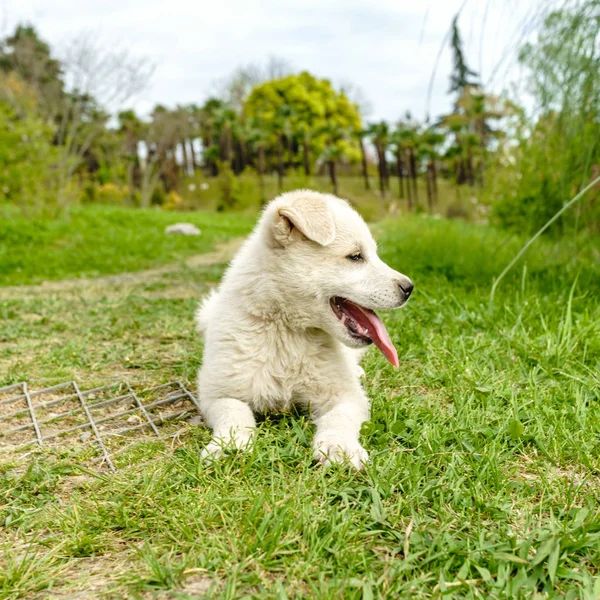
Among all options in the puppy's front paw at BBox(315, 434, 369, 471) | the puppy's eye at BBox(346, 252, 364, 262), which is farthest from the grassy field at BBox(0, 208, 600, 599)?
the puppy's eye at BBox(346, 252, 364, 262)

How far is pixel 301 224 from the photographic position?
2283 mm

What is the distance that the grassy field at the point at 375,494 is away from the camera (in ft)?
4.66

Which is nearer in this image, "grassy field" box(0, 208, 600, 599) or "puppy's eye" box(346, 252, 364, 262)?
"grassy field" box(0, 208, 600, 599)

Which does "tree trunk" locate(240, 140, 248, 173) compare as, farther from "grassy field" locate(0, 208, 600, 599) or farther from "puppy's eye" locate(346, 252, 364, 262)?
"puppy's eye" locate(346, 252, 364, 262)

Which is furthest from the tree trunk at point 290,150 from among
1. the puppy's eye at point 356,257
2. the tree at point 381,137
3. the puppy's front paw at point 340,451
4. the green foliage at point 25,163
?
the puppy's front paw at point 340,451

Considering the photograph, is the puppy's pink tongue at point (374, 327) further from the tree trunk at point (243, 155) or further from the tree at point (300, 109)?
the tree trunk at point (243, 155)

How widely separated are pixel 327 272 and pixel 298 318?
24cm

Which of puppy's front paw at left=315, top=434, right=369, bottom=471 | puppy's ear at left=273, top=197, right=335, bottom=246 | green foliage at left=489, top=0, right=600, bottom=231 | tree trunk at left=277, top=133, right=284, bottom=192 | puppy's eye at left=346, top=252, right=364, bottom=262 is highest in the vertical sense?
tree trunk at left=277, top=133, right=284, bottom=192

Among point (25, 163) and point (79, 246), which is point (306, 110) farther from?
point (79, 246)

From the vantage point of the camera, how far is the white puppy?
2342 mm

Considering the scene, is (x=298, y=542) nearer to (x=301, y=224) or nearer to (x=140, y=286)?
(x=301, y=224)

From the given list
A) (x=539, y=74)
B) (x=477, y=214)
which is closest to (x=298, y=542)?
(x=539, y=74)

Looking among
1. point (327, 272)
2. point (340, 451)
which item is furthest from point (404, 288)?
point (340, 451)

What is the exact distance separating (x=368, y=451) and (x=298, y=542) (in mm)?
608
